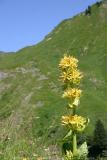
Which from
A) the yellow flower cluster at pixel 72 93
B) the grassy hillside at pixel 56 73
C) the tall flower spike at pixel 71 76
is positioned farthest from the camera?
the grassy hillside at pixel 56 73

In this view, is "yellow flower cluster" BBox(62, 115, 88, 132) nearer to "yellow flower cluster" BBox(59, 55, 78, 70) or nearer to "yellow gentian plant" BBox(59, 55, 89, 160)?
"yellow gentian plant" BBox(59, 55, 89, 160)

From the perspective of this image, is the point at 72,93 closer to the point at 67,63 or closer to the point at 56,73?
the point at 67,63

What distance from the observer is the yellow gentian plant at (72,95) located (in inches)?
308

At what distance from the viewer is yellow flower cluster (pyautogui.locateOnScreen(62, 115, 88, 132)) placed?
803 cm

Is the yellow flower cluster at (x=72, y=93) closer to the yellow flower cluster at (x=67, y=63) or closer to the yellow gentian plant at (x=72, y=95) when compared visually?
the yellow gentian plant at (x=72, y=95)

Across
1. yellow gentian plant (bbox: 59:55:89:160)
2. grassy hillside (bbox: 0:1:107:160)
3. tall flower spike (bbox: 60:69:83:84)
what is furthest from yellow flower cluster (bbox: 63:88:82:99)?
grassy hillside (bbox: 0:1:107:160)

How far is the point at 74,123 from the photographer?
26.3 ft

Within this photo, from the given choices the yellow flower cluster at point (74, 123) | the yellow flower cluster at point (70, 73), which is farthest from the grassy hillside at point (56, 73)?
the yellow flower cluster at point (70, 73)

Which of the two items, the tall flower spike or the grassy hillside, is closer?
the tall flower spike

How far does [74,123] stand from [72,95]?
40 cm

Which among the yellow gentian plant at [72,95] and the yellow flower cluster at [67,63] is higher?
the yellow flower cluster at [67,63]

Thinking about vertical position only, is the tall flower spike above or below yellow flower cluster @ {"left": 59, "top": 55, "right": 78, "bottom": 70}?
below

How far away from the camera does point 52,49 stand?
134 meters

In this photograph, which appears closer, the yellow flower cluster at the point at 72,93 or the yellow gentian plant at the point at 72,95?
the yellow gentian plant at the point at 72,95
